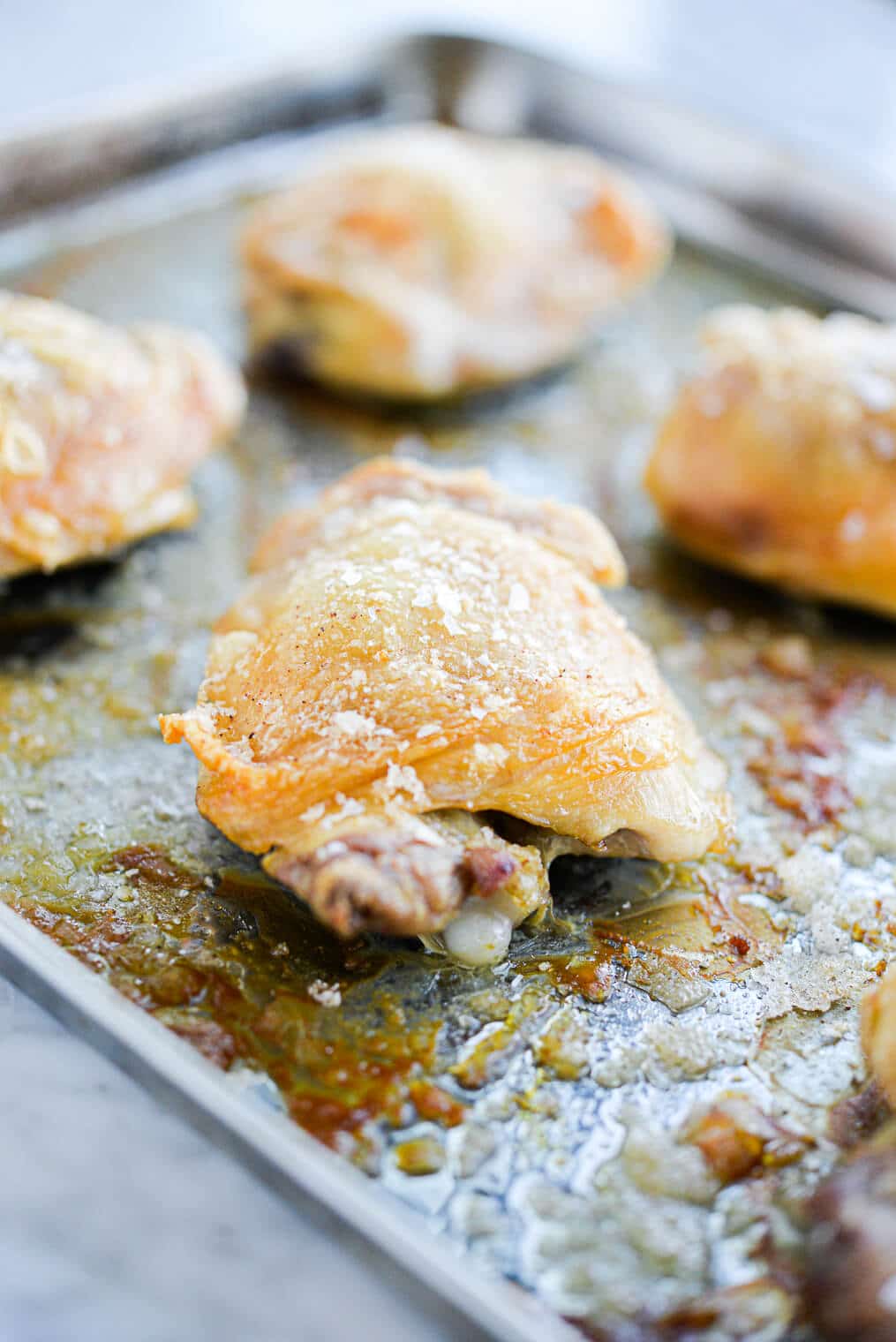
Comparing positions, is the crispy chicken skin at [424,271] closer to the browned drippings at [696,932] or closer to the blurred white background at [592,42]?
the blurred white background at [592,42]

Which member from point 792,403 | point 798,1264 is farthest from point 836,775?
point 798,1264

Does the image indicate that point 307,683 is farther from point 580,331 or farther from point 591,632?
point 580,331

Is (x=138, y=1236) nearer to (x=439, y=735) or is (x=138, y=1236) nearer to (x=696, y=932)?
(x=439, y=735)

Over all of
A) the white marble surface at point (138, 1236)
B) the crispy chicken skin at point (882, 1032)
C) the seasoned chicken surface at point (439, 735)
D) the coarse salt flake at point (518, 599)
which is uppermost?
the coarse salt flake at point (518, 599)

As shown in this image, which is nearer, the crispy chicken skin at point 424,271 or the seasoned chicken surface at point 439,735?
the seasoned chicken surface at point 439,735

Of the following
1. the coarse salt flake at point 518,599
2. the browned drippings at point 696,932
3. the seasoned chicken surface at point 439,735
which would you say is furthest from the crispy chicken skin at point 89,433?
the browned drippings at point 696,932

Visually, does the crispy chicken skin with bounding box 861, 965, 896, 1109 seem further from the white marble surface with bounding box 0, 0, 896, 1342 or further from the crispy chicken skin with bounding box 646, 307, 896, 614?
the crispy chicken skin with bounding box 646, 307, 896, 614

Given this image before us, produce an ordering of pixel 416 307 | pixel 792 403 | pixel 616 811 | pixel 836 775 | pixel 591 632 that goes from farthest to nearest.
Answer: pixel 416 307 → pixel 792 403 → pixel 836 775 → pixel 591 632 → pixel 616 811
